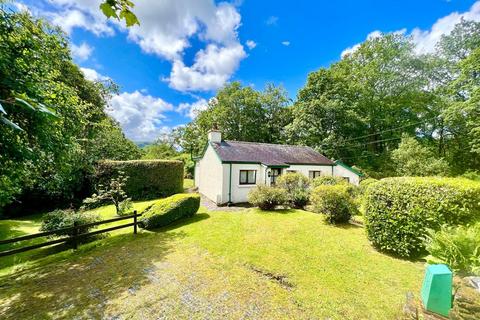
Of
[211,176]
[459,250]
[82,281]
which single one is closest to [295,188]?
[211,176]

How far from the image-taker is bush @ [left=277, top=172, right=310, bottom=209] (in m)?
12.6

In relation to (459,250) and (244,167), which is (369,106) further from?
(459,250)

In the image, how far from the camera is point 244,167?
14219 mm

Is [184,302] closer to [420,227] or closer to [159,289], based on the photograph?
[159,289]

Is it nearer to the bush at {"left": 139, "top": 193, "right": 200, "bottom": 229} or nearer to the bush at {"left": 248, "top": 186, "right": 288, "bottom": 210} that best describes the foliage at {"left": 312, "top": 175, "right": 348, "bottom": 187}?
the bush at {"left": 248, "top": 186, "right": 288, "bottom": 210}

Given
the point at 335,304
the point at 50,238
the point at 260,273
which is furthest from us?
the point at 50,238

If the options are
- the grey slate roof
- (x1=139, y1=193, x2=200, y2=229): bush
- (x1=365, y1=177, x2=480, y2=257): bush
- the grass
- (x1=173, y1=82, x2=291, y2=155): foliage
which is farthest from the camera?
(x1=173, y1=82, x2=291, y2=155): foliage

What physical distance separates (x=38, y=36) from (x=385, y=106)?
32.4 meters

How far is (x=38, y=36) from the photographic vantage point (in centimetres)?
682

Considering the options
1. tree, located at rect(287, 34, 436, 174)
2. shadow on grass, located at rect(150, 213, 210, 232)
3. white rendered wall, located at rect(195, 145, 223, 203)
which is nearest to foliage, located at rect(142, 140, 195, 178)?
white rendered wall, located at rect(195, 145, 223, 203)

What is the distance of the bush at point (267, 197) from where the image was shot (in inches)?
455

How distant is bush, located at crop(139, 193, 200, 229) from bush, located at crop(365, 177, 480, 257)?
7.95 meters

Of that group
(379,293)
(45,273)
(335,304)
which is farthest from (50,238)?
(379,293)

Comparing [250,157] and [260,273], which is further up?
[250,157]
